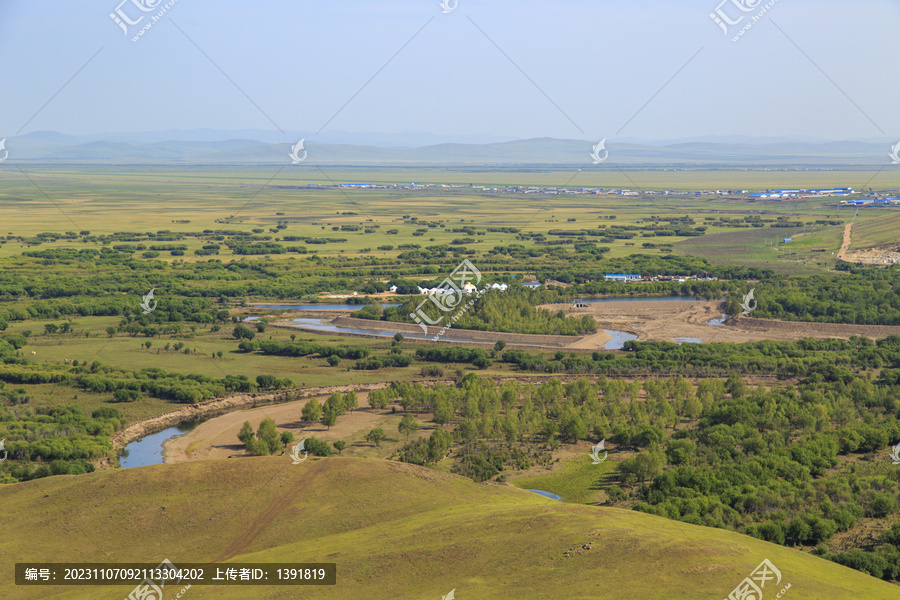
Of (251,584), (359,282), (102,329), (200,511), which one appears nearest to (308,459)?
(200,511)

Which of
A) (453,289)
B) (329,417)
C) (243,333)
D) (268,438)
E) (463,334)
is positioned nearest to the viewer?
(268,438)

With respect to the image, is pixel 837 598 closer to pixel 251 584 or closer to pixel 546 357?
pixel 251 584

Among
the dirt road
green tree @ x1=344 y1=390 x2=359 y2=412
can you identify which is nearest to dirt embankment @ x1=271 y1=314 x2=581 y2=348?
green tree @ x1=344 y1=390 x2=359 y2=412

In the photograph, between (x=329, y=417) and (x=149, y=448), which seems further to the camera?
(x=329, y=417)

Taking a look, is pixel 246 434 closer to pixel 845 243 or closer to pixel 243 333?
pixel 243 333

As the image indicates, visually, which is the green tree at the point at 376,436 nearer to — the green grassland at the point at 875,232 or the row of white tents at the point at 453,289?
the row of white tents at the point at 453,289

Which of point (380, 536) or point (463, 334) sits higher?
point (380, 536)

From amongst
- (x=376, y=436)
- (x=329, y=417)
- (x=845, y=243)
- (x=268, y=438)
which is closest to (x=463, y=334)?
(x=329, y=417)
